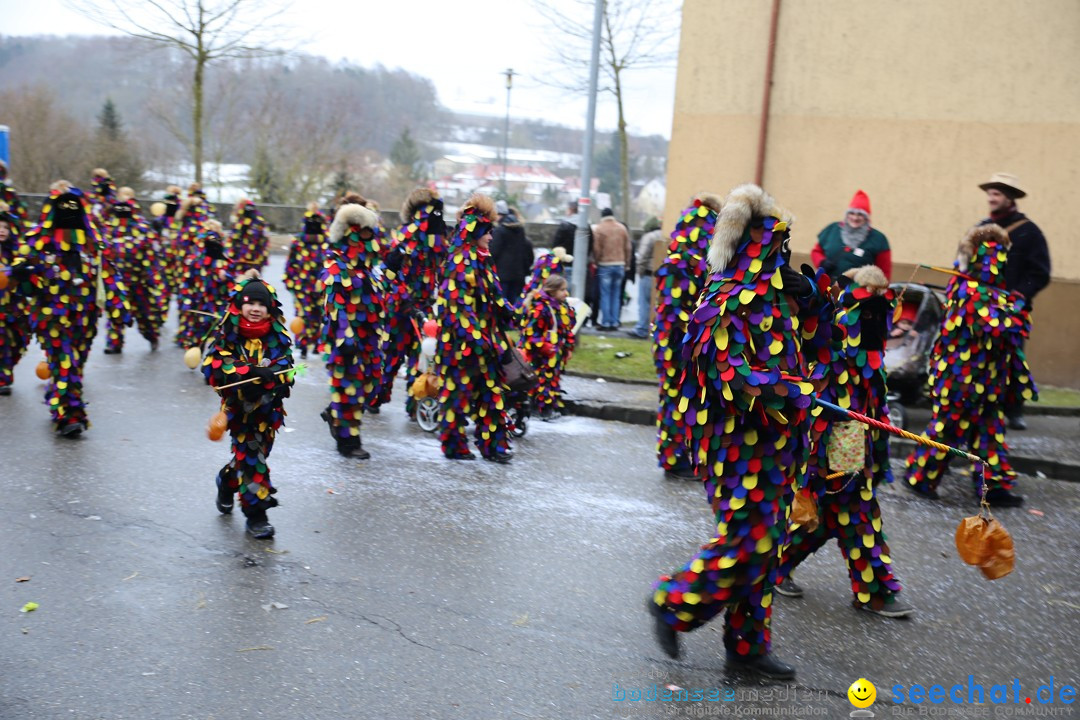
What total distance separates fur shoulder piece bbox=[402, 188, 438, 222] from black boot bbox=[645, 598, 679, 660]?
5037 mm

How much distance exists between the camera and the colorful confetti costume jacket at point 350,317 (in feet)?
26.1

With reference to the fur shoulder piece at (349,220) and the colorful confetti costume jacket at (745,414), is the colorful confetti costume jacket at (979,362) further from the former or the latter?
the fur shoulder piece at (349,220)

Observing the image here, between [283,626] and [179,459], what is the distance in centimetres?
323

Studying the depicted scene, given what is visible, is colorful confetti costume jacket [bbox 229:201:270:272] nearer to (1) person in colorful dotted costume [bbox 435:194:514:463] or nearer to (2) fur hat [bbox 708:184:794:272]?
(1) person in colorful dotted costume [bbox 435:194:514:463]

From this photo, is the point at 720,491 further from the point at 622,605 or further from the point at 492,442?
the point at 492,442

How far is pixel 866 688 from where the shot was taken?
14.2 ft

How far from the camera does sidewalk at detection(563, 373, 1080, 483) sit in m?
8.61

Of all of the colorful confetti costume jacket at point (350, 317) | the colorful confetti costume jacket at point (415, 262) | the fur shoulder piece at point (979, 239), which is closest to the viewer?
the fur shoulder piece at point (979, 239)

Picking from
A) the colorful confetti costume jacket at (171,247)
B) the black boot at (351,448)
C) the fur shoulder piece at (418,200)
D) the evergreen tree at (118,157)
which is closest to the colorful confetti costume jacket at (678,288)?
the fur shoulder piece at (418,200)

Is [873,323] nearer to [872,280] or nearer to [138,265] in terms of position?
[872,280]

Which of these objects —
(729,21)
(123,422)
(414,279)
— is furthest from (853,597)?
(729,21)

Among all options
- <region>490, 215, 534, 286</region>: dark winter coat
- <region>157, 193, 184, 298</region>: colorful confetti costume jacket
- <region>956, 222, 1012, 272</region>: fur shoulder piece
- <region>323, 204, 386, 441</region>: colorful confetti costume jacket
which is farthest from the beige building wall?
<region>323, 204, 386, 441</region>: colorful confetti costume jacket

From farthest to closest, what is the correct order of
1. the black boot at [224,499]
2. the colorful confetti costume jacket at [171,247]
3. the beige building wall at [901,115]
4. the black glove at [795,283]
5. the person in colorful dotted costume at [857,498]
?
the colorful confetti costume jacket at [171,247] → the beige building wall at [901,115] → the black boot at [224,499] → the person in colorful dotted costume at [857,498] → the black glove at [795,283]

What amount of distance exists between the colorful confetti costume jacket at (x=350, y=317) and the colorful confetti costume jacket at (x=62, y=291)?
6.38 ft
